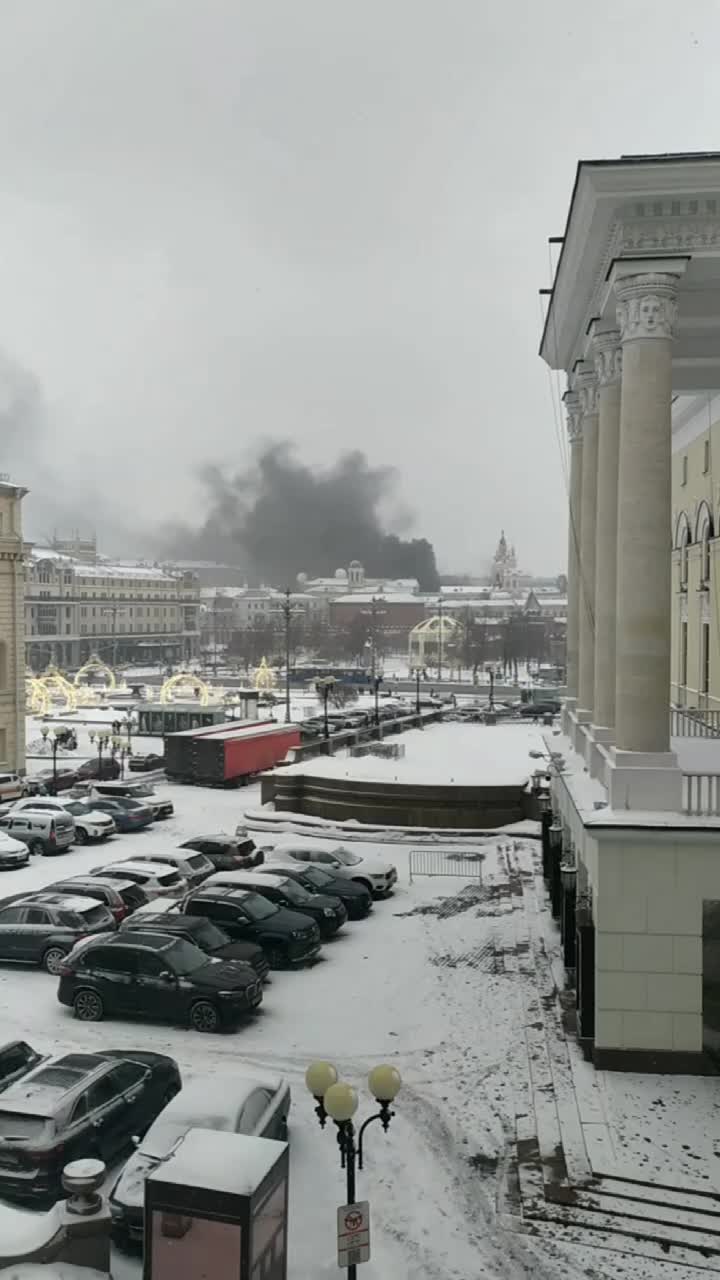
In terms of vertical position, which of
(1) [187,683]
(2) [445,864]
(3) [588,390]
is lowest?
(2) [445,864]

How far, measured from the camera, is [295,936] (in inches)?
650

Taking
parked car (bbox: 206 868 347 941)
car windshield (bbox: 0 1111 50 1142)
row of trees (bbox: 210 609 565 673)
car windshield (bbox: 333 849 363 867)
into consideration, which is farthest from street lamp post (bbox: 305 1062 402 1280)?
row of trees (bbox: 210 609 565 673)

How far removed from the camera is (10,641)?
125ft

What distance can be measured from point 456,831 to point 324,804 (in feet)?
13.8

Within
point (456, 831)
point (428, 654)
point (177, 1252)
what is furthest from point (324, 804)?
point (428, 654)

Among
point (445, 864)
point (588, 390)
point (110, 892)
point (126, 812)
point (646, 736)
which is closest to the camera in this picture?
point (646, 736)

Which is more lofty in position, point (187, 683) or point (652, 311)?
point (652, 311)

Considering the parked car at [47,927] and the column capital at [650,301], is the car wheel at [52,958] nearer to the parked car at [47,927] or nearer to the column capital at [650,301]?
the parked car at [47,927]

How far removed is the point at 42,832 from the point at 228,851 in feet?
17.2

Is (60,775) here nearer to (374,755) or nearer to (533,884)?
(374,755)

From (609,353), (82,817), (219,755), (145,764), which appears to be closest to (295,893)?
(609,353)

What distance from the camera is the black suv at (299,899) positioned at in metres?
18.1

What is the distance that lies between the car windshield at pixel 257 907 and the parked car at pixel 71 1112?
5.78m

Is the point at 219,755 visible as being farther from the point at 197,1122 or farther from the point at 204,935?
the point at 197,1122
